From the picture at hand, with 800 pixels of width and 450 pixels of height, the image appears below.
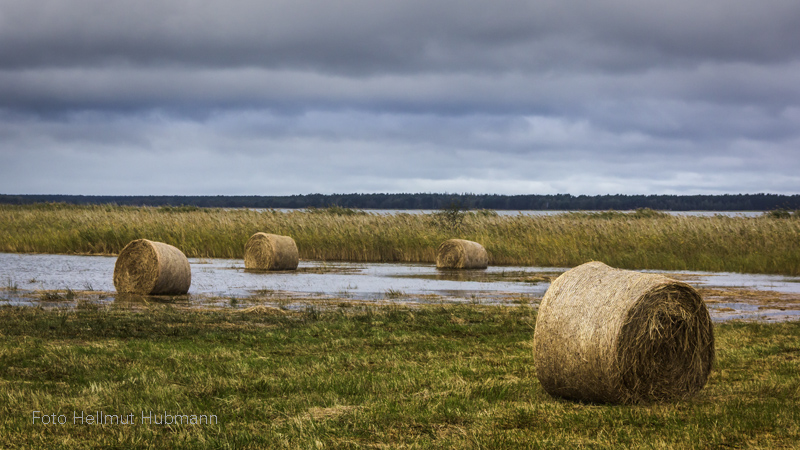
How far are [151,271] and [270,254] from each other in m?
8.76

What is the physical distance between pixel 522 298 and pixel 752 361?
28.5 feet

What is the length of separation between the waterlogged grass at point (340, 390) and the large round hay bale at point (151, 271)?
5.73m

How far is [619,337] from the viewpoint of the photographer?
8219 mm

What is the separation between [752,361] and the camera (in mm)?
11250

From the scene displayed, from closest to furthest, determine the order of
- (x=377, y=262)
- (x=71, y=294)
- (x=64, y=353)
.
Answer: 1. (x=64, y=353)
2. (x=71, y=294)
3. (x=377, y=262)

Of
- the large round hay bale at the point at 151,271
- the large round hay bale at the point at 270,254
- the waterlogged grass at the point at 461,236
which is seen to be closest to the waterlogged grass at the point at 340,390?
the large round hay bale at the point at 151,271

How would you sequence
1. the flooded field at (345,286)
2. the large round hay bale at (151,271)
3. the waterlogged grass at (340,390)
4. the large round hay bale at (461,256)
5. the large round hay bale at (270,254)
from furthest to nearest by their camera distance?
the large round hay bale at (461,256) < the large round hay bale at (270,254) < the large round hay bale at (151,271) < the flooded field at (345,286) < the waterlogged grass at (340,390)

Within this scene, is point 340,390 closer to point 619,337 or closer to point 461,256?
point 619,337

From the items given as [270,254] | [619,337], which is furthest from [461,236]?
[619,337]

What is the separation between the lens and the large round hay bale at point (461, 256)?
30688mm

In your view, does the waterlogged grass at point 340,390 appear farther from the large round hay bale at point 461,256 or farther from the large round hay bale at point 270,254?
the large round hay bale at point 461,256

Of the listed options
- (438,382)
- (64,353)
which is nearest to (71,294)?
(64,353)

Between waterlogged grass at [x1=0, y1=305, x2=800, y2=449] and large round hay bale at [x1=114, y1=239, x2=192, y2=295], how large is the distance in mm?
5732

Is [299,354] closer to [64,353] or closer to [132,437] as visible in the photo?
[64,353]
